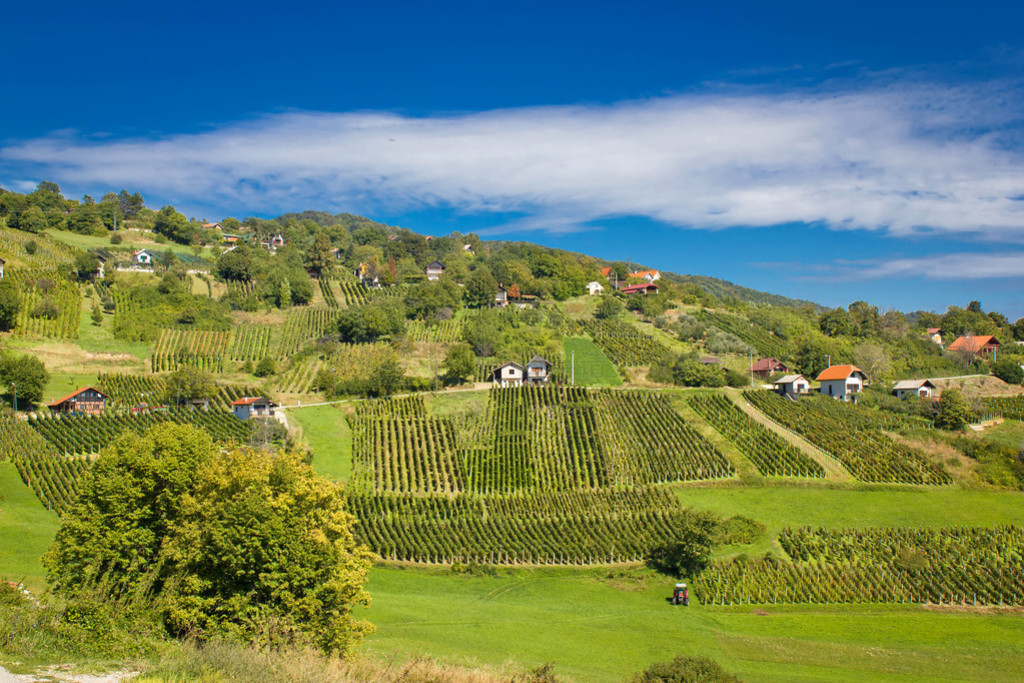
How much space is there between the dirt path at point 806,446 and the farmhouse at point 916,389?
14365 millimetres

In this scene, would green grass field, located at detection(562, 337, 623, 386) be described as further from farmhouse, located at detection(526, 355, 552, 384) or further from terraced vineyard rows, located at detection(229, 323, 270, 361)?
terraced vineyard rows, located at detection(229, 323, 270, 361)

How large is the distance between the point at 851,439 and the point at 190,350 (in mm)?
52307

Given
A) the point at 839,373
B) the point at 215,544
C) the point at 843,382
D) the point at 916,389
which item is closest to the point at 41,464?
the point at 215,544

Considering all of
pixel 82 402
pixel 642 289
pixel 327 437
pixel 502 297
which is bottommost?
pixel 327 437

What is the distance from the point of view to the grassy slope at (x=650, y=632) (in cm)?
2284

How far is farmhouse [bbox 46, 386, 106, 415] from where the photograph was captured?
4719cm

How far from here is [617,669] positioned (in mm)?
21781

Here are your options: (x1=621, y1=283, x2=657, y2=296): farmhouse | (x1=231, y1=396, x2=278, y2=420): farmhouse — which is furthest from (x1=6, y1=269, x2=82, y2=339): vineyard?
(x1=621, y1=283, x2=657, y2=296): farmhouse

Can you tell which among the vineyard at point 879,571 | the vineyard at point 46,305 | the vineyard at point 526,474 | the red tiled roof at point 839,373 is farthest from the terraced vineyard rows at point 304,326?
the vineyard at point 879,571

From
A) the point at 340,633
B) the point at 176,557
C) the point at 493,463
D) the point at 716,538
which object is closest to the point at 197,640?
the point at 176,557

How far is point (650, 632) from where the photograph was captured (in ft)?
85.7

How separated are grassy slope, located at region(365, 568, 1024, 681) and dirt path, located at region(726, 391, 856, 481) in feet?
47.1

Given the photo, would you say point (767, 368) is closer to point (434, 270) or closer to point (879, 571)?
point (879, 571)

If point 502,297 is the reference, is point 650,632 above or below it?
below
